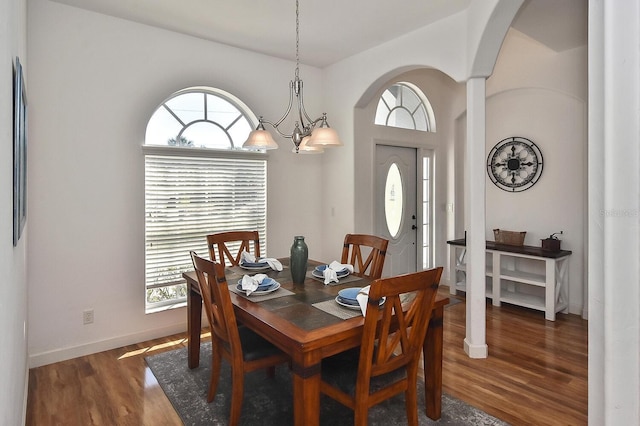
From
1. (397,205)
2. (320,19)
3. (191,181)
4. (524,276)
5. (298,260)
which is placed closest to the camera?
(298,260)

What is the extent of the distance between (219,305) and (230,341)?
200mm

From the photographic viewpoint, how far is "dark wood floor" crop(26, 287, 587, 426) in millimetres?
2271

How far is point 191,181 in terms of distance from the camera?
3.65 m

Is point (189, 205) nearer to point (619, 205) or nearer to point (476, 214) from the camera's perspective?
point (476, 214)

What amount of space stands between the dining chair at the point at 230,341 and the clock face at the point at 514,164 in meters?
3.61

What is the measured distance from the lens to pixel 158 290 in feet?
11.9

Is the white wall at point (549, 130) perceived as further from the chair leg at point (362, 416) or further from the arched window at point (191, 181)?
the chair leg at point (362, 416)

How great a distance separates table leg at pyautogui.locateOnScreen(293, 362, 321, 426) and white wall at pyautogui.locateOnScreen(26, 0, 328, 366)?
2.31 meters

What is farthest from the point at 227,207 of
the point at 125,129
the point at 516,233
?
the point at 516,233

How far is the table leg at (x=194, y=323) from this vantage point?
9.14 ft

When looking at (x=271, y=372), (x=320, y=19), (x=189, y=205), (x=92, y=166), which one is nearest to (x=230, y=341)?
(x=271, y=372)

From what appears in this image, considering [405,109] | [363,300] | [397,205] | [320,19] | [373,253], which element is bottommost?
[363,300]

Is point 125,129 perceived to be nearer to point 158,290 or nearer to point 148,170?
point 148,170

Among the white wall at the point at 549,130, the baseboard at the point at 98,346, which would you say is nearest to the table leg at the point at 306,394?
the baseboard at the point at 98,346
